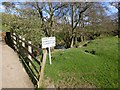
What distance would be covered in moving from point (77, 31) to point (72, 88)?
473 inches

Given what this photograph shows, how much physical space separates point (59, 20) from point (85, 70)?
9659 mm

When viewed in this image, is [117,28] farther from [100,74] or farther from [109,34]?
[100,74]

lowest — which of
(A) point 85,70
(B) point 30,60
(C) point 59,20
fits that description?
(A) point 85,70

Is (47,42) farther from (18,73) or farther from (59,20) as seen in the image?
(59,20)

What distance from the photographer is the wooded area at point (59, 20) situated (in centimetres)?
1397

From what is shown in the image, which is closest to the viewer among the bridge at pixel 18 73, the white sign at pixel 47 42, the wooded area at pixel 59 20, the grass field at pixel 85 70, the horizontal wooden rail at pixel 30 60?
the bridge at pixel 18 73

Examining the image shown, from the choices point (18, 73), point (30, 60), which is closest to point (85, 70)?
point (30, 60)

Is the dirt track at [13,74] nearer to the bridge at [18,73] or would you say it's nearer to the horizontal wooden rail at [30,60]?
the bridge at [18,73]

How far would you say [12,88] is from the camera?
6.39 meters

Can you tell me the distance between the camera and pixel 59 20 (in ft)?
54.9

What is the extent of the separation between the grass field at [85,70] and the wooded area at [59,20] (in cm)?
519

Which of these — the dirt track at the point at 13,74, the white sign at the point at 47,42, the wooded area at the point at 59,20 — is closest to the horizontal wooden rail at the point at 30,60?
the dirt track at the point at 13,74

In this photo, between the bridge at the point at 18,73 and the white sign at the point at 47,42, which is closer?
the bridge at the point at 18,73

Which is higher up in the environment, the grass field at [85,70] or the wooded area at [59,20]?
the wooded area at [59,20]
